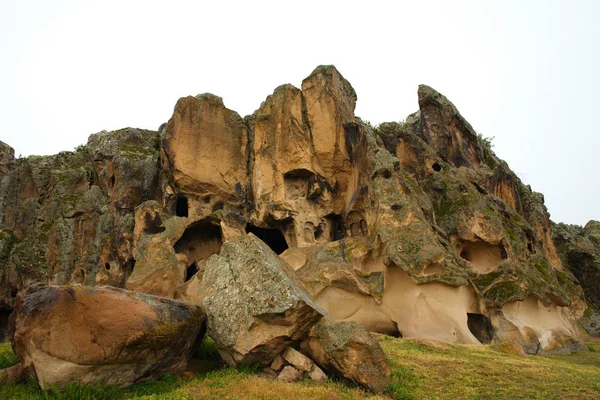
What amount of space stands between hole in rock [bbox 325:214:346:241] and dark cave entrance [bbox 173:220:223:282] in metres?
5.40

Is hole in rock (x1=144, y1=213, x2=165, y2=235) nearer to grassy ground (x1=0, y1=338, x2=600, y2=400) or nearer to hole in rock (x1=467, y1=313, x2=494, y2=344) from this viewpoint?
grassy ground (x1=0, y1=338, x2=600, y2=400)

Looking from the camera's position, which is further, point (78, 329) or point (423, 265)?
point (423, 265)

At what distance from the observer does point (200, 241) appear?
22125 mm

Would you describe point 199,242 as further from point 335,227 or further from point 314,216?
point 335,227

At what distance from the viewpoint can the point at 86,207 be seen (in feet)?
72.1

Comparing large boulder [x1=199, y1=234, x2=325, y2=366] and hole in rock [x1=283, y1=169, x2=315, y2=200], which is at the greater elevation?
hole in rock [x1=283, y1=169, x2=315, y2=200]

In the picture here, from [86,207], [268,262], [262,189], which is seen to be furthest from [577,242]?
[86,207]

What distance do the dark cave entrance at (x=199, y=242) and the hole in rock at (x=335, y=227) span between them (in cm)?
540

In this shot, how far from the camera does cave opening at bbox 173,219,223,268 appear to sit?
2161cm

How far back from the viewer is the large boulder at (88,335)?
7371mm

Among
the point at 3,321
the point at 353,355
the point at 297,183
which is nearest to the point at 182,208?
the point at 297,183

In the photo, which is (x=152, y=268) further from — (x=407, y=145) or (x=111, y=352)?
(x=407, y=145)

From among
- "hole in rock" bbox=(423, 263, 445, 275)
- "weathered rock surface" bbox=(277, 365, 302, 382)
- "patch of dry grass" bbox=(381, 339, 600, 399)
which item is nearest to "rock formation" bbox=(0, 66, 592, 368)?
"hole in rock" bbox=(423, 263, 445, 275)

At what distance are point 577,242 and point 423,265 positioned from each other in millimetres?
21173
